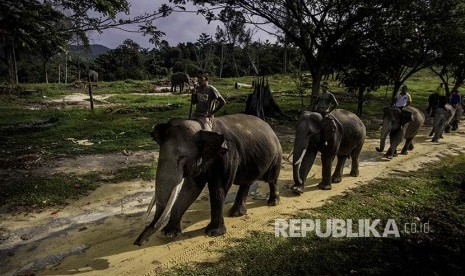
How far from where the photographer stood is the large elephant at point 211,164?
493cm

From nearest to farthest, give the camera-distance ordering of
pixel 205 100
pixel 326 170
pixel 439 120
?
pixel 205 100 < pixel 326 170 < pixel 439 120

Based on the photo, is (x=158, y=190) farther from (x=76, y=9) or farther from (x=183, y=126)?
(x=76, y=9)

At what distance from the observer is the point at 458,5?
53.8 ft

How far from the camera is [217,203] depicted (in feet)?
20.3

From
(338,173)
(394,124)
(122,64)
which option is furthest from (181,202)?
(122,64)

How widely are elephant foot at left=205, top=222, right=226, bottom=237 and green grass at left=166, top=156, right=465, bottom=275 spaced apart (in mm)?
359

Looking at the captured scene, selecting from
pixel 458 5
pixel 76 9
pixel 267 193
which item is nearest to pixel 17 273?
pixel 267 193

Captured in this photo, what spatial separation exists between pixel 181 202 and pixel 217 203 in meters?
0.61

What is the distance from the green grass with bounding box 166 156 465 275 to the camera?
17.8 ft

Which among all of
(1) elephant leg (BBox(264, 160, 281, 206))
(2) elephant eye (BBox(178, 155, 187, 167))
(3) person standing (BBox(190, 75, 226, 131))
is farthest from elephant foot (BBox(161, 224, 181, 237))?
(1) elephant leg (BBox(264, 160, 281, 206))

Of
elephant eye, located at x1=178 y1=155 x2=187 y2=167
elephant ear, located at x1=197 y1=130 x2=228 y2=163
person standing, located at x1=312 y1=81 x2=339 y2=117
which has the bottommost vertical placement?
elephant eye, located at x1=178 y1=155 x2=187 y2=167

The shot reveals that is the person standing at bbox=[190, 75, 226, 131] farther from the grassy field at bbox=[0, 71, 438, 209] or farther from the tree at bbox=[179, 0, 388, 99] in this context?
the tree at bbox=[179, 0, 388, 99]

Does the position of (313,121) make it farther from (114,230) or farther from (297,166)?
(114,230)

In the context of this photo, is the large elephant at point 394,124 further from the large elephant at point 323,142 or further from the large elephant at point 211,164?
the large elephant at point 211,164
